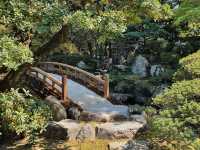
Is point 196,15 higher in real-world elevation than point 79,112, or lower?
higher

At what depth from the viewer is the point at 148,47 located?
2480 cm

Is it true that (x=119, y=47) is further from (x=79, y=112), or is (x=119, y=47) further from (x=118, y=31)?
(x=118, y=31)

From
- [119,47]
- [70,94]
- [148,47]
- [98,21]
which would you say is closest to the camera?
[98,21]

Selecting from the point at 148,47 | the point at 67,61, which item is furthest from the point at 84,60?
the point at 148,47

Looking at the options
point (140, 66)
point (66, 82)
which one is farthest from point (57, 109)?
point (140, 66)

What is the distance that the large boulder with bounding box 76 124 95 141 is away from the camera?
45.9 ft

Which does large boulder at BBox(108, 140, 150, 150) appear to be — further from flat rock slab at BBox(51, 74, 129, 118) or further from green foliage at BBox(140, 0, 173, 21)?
green foliage at BBox(140, 0, 173, 21)

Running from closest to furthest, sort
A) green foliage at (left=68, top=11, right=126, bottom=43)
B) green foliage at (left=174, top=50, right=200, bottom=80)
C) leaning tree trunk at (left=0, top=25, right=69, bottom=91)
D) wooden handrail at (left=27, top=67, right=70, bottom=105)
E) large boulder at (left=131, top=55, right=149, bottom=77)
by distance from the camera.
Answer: green foliage at (left=68, top=11, right=126, bottom=43) < green foliage at (left=174, top=50, right=200, bottom=80) < leaning tree trunk at (left=0, top=25, right=69, bottom=91) < wooden handrail at (left=27, top=67, right=70, bottom=105) < large boulder at (left=131, top=55, right=149, bottom=77)

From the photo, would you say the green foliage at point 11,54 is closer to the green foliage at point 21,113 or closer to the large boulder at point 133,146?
the green foliage at point 21,113

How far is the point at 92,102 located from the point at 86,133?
3265 mm

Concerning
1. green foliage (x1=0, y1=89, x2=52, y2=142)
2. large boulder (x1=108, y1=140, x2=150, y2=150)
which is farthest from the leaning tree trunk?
large boulder (x1=108, y1=140, x2=150, y2=150)

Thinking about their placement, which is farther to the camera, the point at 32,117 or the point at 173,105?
the point at 32,117

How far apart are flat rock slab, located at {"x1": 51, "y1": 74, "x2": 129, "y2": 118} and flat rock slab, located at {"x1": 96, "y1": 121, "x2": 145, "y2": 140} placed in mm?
1381

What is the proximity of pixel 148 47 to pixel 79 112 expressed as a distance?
984cm
